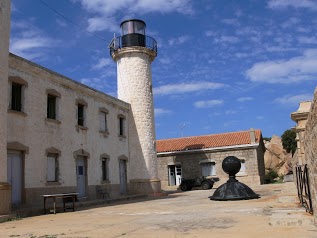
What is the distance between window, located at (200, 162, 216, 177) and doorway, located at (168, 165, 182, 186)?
2.10 meters

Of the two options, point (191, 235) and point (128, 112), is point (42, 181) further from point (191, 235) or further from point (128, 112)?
point (191, 235)

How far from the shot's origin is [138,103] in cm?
2348

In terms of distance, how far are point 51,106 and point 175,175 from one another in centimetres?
1722

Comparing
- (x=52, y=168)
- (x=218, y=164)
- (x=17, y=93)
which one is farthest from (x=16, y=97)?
(x=218, y=164)

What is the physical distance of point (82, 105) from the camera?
63.1ft

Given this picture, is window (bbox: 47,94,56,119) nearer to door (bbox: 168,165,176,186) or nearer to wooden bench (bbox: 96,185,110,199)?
wooden bench (bbox: 96,185,110,199)

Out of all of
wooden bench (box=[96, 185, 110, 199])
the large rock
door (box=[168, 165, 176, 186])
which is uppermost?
the large rock

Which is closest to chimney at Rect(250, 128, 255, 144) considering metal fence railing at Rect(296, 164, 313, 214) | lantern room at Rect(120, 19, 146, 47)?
lantern room at Rect(120, 19, 146, 47)

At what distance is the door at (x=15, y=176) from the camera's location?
13961 mm

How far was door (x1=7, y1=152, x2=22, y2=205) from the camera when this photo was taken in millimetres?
13961

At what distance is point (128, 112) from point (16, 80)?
9.69 meters

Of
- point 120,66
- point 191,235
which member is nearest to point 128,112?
point 120,66

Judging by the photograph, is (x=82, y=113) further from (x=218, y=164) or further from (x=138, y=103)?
(x=218, y=164)

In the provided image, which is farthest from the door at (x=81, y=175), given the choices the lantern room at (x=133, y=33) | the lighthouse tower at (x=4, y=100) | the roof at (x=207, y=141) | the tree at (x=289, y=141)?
the tree at (x=289, y=141)
